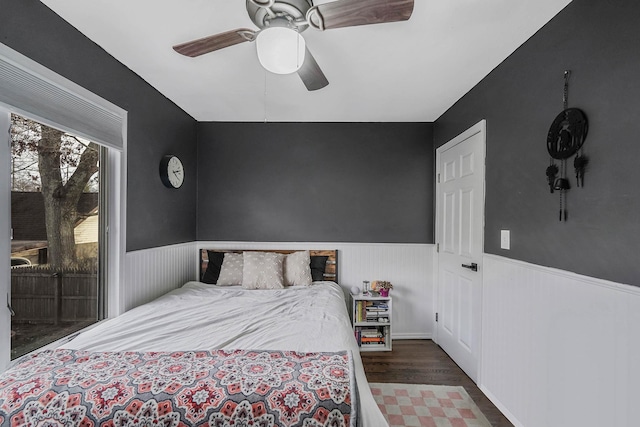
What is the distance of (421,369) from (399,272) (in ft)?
3.30

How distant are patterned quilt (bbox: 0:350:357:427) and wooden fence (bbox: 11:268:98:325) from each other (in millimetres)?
335

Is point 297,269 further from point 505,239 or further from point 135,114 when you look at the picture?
point 135,114

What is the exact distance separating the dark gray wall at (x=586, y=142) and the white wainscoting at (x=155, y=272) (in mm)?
2745

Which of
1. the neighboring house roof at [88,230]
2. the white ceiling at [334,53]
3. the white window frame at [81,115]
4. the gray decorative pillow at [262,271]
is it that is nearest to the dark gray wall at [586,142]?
the white ceiling at [334,53]

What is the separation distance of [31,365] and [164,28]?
1.87 m

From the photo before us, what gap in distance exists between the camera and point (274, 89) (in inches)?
102

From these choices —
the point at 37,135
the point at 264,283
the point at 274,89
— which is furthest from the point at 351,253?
the point at 37,135

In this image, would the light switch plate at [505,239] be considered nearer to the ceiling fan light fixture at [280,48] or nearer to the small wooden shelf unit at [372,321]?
the small wooden shelf unit at [372,321]

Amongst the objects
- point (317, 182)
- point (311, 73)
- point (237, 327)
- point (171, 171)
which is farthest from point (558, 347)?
point (171, 171)

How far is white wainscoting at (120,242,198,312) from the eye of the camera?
2281 millimetres

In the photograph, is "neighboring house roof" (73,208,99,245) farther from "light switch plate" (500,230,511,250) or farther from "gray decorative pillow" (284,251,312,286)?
"light switch plate" (500,230,511,250)

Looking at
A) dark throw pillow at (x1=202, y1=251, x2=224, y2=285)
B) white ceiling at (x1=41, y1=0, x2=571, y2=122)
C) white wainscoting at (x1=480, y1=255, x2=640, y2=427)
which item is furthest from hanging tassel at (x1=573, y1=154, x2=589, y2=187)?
dark throw pillow at (x1=202, y1=251, x2=224, y2=285)

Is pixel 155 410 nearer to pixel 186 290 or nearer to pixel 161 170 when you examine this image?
pixel 186 290

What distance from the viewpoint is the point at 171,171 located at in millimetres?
2799
